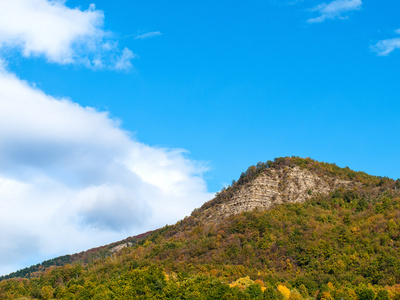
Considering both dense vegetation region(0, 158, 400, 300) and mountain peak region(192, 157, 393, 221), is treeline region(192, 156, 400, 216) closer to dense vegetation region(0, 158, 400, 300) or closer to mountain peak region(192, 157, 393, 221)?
mountain peak region(192, 157, 393, 221)

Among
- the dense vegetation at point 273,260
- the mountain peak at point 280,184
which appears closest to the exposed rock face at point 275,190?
the mountain peak at point 280,184

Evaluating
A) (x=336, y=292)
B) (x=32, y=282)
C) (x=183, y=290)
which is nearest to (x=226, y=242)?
(x=183, y=290)

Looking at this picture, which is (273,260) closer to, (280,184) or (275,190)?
(275,190)

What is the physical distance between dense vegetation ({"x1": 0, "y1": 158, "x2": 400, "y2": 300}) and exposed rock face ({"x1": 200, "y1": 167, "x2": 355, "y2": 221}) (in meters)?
5.68

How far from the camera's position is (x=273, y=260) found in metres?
113

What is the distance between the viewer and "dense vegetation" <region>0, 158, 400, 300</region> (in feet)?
300

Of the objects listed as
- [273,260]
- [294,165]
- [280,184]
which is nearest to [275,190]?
[280,184]

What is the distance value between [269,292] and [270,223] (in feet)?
138

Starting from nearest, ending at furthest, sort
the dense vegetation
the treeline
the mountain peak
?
the dense vegetation
the mountain peak
the treeline

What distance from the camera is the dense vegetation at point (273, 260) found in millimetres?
91438

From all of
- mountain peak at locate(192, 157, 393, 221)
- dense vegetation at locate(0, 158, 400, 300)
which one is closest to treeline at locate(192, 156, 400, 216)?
mountain peak at locate(192, 157, 393, 221)

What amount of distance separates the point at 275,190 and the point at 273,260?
3928cm

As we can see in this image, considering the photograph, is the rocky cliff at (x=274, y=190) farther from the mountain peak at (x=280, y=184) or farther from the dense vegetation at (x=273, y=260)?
Answer: the dense vegetation at (x=273, y=260)

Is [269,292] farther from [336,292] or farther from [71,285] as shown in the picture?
[71,285]
